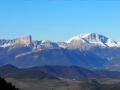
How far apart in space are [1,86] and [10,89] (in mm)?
5067

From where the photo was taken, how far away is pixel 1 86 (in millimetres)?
127875

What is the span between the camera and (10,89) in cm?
13188
